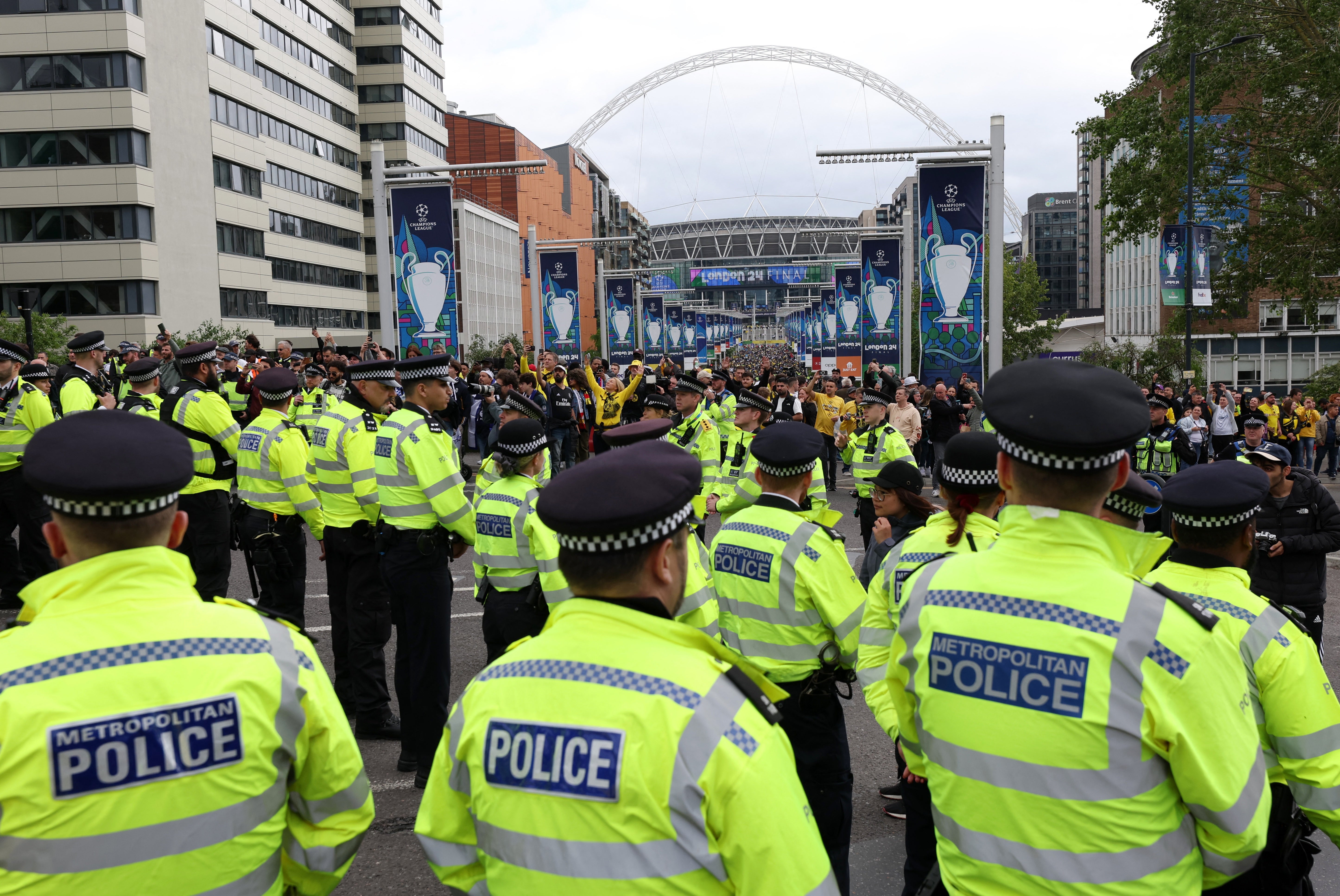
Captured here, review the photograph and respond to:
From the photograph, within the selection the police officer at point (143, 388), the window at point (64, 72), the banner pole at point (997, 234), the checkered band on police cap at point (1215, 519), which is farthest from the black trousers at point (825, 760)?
the window at point (64, 72)

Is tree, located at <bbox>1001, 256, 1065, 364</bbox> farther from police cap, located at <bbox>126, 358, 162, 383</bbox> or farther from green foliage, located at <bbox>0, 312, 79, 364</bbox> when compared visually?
police cap, located at <bbox>126, 358, 162, 383</bbox>

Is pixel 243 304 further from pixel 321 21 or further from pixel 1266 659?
pixel 1266 659

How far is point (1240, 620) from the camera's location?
2.86 meters

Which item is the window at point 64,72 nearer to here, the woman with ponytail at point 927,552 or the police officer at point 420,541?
the police officer at point 420,541

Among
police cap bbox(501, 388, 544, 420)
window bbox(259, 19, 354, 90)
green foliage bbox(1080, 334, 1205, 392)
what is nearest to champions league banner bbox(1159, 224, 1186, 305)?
green foliage bbox(1080, 334, 1205, 392)

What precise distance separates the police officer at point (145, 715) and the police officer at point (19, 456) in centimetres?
730

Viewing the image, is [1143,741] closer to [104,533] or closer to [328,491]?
[104,533]

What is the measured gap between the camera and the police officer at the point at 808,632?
3961mm

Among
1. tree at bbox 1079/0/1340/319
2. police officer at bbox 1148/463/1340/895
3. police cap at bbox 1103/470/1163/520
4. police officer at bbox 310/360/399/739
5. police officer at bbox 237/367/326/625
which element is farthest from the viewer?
tree at bbox 1079/0/1340/319

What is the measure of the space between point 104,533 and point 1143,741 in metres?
2.20

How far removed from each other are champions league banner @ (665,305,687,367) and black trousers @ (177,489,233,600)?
145 ft

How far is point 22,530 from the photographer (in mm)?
9078

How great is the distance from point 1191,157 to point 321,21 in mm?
57483

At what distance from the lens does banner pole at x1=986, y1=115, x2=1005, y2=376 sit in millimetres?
16641
